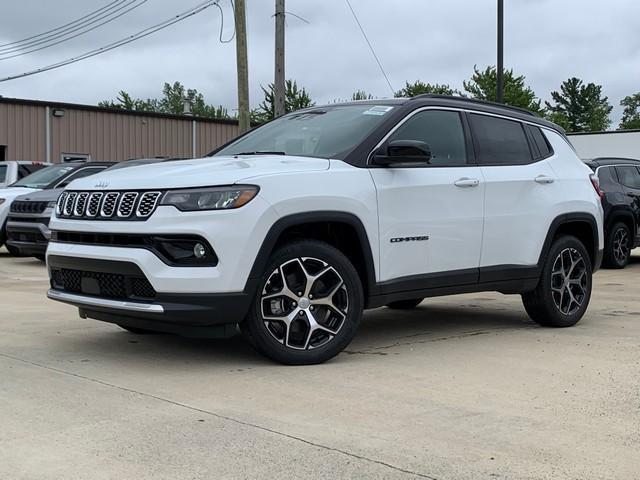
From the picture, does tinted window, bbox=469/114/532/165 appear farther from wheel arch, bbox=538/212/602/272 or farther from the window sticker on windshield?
the window sticker on windshield

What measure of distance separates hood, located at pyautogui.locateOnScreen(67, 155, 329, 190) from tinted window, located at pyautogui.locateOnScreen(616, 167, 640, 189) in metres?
9.45

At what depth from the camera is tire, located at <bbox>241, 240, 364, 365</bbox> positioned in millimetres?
5098

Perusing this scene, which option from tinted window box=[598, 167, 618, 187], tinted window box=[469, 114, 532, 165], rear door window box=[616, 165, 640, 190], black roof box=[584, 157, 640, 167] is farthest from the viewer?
rear door window box=[616, 165, 640, 190]

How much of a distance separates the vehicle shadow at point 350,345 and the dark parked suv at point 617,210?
17.8ft

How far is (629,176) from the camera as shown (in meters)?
13.7

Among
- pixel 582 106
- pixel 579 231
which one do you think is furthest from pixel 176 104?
pixel 579 231

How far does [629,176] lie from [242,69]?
9.50m

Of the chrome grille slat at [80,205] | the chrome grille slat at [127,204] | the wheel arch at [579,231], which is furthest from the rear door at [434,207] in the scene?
the chrome grille slat at [80,205]

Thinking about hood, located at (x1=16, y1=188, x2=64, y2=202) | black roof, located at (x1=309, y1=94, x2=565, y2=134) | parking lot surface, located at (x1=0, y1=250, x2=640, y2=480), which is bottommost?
parking lot surface, located at (x1=0, y1=250, x2=640, y2=480)

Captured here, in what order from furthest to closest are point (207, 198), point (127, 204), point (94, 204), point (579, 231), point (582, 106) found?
point (582, 106), point (579, 231), point (94, 204), point (127, 204), point (207, 198)

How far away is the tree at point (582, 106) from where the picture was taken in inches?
3738

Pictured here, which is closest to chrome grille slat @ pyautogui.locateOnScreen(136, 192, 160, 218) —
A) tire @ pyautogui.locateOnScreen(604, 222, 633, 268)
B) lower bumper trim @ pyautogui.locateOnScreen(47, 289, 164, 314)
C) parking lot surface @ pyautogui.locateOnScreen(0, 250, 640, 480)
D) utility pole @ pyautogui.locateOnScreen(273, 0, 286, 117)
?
lower bumper trim @ pyautogui.locateOnScreen(47, 289, 164, 314)

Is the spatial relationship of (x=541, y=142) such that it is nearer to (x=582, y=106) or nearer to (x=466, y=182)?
(x=466, y=182)

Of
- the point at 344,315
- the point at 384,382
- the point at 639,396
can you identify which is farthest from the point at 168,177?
the point at 639,396
